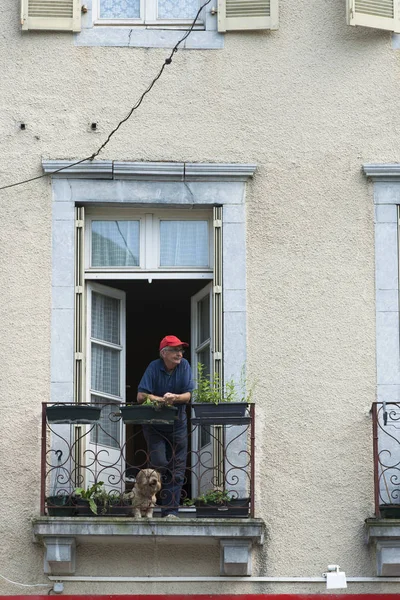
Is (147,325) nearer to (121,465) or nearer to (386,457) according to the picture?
(121,465)

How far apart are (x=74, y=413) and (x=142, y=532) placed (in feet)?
3.44

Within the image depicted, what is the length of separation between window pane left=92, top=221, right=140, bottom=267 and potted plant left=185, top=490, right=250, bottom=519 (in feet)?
6.88

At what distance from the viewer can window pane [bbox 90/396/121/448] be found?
51.0ft

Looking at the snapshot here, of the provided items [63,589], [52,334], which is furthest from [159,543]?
[52,334]

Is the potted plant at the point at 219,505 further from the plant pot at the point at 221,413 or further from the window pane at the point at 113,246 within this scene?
the window pane at the point at 113,246

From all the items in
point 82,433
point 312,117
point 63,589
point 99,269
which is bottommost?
point 63,589

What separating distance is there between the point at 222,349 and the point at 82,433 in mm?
1302

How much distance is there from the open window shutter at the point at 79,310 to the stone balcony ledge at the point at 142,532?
1.16 metres

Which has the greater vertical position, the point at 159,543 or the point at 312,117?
the point at 312,117

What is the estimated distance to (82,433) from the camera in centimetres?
1531

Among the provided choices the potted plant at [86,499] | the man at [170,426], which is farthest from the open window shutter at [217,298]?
the potted plant at [86,499]

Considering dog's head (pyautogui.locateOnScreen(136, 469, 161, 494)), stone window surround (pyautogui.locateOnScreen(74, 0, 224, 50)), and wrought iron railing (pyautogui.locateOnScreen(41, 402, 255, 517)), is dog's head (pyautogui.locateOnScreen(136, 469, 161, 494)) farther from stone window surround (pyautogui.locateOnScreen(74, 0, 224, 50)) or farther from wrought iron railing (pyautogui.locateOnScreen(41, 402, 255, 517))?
stone window surround (pyautogui.locateOnScreen(74, 0, 224, 50))

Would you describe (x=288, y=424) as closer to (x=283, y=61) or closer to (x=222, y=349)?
(x=222, y=349)

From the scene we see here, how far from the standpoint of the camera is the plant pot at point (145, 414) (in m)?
14.9
